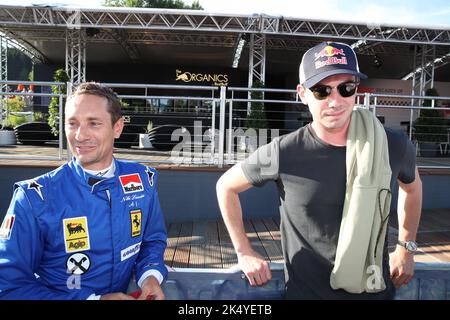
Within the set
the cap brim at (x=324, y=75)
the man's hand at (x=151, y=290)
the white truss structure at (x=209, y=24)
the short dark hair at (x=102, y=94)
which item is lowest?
the man's hand at (x=151, y=290)

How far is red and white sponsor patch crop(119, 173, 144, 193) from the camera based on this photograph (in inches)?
57.2

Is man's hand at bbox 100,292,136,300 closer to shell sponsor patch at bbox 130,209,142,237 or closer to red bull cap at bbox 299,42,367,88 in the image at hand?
shell sponsor patch at bbox 130,209,142,237

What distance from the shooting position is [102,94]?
143 cm

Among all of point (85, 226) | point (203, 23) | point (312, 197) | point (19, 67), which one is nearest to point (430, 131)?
point (203, 23)

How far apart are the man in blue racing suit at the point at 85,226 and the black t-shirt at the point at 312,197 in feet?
1.56

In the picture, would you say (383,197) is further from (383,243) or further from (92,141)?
(92,141)

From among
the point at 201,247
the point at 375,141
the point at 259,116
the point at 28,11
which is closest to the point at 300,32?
the point at 259,116

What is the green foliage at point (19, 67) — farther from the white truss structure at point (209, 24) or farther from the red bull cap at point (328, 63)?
the red bull cap at point (328, 63)

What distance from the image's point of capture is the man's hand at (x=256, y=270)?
4.64 feet

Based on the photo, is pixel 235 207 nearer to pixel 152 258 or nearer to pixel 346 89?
pixel 152 258

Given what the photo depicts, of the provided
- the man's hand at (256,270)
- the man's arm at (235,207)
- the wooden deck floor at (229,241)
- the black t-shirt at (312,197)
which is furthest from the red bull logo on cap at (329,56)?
the wooden deck floor at (229,241)

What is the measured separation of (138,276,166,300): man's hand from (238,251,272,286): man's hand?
0.99 ft

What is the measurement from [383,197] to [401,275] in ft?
1.22
